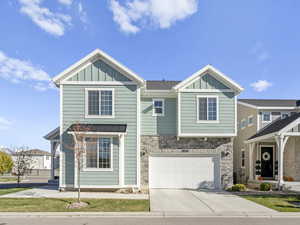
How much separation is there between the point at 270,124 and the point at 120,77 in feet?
41.6

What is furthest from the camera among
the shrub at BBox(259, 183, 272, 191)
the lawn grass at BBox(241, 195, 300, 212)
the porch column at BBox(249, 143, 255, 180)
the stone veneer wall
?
the porch column at BBox(249, 143, 255, 180)

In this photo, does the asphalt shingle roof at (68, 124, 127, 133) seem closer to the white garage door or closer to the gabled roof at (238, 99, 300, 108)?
the white garage door

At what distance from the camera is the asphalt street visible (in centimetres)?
757

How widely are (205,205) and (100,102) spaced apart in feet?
26.6

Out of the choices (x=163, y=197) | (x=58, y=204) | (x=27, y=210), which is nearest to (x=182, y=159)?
(x=163, y=197)

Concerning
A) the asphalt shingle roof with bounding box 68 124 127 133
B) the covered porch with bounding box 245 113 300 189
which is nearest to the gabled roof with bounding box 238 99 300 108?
the covered porch with bounding box 245 113 300 189

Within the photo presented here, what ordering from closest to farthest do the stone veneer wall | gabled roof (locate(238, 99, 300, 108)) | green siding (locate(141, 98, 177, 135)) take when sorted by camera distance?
the stone veneer wall → green siding (locate(141, 98, 177, 135)) → gabled roof (locate(238, 99, 300, 108))

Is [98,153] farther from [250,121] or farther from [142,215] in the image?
[250,121]

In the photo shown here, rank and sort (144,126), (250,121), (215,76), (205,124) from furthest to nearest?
(250,121) → (144,126) → (215,76) → (205,124)

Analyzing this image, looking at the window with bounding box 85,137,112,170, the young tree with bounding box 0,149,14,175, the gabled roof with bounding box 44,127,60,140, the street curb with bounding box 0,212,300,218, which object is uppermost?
the gabled roof with bounding box 44,127,60,140

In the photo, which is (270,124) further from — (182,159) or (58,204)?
(58,204)

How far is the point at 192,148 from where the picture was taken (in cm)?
1534

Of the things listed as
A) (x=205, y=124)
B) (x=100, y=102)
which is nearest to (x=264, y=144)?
(x=205, y=124)

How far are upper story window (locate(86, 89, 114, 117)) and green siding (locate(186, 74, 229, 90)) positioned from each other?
5.16m
